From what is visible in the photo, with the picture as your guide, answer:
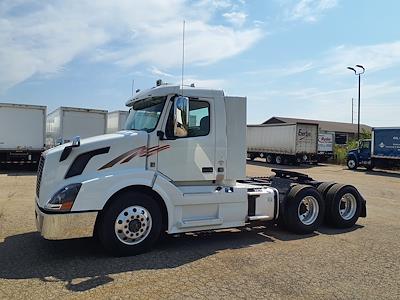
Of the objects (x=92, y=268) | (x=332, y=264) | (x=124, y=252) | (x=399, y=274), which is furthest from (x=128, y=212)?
(x=399, y=274)

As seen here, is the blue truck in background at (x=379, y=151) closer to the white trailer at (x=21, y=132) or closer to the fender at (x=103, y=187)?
the white trailer at (x=21, y=132)

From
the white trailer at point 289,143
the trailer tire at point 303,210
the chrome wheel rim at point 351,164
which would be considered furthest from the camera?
the white trailer at point 289,143

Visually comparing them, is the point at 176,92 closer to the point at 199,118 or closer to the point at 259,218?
the point at 199,118

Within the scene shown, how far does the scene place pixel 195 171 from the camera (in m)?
7.15

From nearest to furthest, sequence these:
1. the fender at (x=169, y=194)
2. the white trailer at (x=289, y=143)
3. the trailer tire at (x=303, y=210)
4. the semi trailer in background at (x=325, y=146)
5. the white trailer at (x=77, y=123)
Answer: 1. the fender at (x=169, y=194)
2. the trailer tire at (x=303, y=210)
3. the white trailer at (x=77, y=123)
4. the white trailer at (x=289, y=143)
5. the semi trailer in background at (x=325, y=146)

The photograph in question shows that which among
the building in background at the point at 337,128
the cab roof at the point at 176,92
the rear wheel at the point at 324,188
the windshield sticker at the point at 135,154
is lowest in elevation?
the rear wheel at the point at 324,188

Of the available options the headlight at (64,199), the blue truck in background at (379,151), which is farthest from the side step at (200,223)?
the blue truck in background at (379,151)

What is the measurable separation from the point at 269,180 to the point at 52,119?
19.5 meters

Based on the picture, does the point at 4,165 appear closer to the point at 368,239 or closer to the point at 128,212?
the point at 128,212

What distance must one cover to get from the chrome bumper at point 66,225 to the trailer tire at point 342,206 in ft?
17.1

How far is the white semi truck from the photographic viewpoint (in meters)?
6.13

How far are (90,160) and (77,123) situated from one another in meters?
17.8

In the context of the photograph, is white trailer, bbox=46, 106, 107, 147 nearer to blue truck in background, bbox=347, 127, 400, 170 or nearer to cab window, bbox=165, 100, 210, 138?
cab window, bbox=165, 100, 210, 138

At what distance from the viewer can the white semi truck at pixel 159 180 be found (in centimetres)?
613
